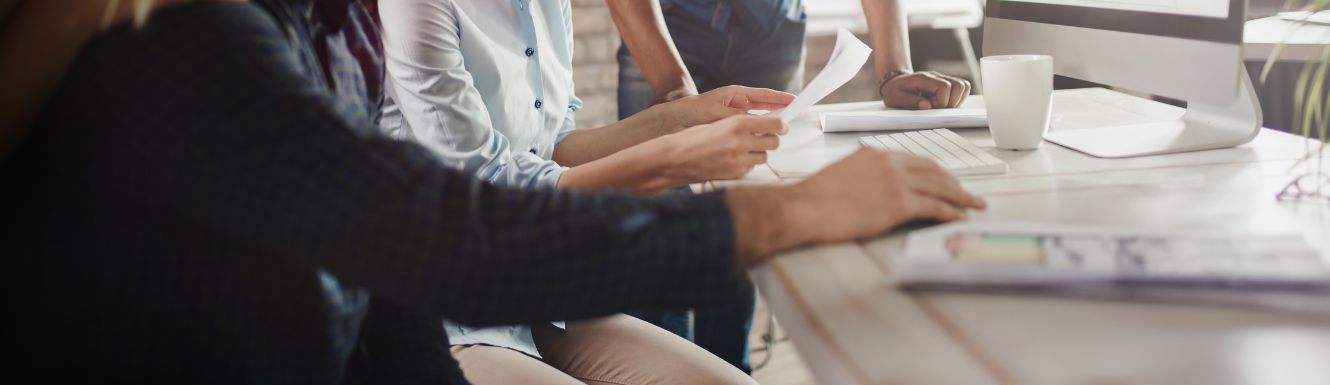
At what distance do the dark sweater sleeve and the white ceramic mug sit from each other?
2.17 feet

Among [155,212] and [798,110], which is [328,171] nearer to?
[155,212]

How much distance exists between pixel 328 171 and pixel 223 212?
67 mm

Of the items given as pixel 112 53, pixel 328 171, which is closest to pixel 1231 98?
pixel 328 171

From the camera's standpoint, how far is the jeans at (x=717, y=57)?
226cm

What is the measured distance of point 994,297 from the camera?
0.68 m

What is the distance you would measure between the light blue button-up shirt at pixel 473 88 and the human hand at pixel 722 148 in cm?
17

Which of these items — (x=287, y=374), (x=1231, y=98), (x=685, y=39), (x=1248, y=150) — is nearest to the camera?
(x=287, y=374)

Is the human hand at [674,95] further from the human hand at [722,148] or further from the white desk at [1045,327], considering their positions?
the white desk at [1045,327]

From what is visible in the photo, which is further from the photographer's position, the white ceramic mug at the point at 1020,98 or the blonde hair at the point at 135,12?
the white ceramic mug at the point at 1020,98

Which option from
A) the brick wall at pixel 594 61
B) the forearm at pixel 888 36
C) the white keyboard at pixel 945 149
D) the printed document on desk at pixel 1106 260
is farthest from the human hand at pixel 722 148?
the brick wall at pixel 594 61

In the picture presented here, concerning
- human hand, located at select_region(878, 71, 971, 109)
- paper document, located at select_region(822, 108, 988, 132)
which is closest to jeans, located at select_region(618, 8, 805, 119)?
human hand, located at select_region(878, 71, 971, 109)

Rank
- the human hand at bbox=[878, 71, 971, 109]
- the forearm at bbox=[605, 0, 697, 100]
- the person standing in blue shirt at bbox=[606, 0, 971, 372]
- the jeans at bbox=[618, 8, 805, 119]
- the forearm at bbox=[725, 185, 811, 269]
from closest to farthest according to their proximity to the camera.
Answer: the forearm at bbox=[725, 185, 811, 269] < the human hand at bbox=[878, 71, 971, 109] < the forearm at bbox=[605, 0, 697, 100] < the person standing in blue shirt at bbox=[606, 0, 971, 372] < the jeans at bbox=[618, 8, 805, 119]

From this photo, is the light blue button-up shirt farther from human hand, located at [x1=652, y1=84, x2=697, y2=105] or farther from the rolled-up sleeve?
human hand, located at [x1=652, y1=84, x2=697, y2=105]

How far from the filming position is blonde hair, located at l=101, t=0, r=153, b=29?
2.12 feet
